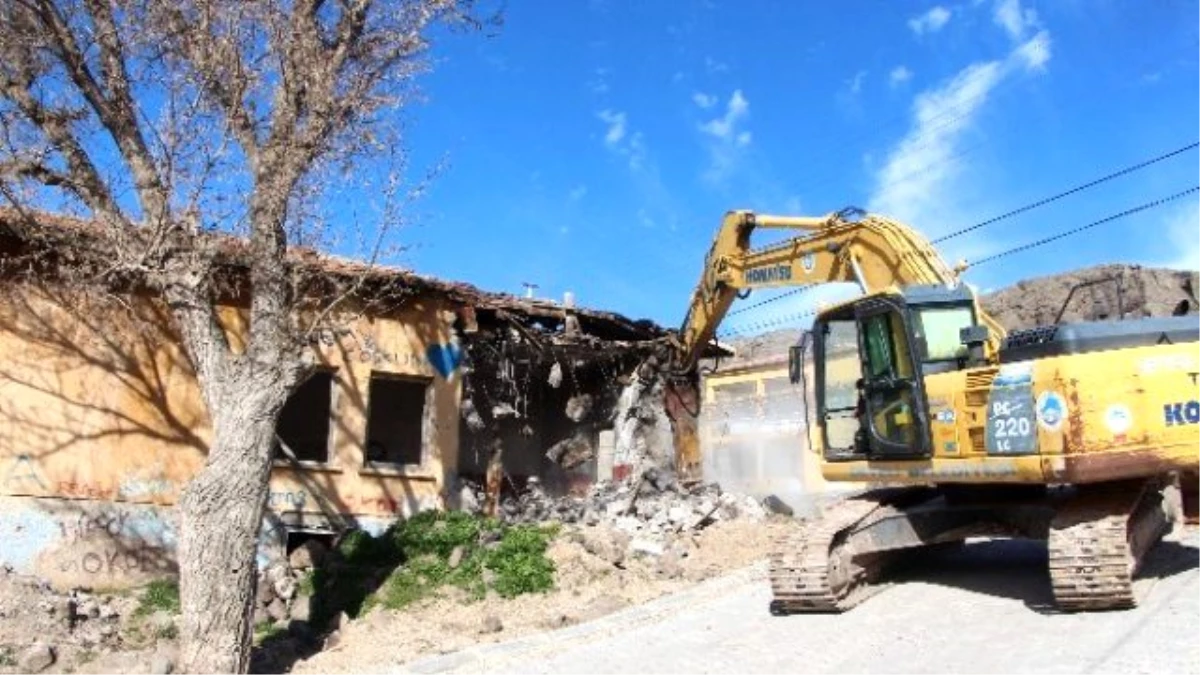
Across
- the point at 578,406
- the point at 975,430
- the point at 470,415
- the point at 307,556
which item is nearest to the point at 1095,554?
the point at 975,430

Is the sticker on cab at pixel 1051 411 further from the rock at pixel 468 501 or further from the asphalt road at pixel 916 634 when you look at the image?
the rock at pixel 468 501

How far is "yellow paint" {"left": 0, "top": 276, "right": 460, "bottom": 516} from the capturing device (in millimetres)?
11875

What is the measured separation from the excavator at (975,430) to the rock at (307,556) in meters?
5.91

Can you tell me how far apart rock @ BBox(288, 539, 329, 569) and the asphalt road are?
13.8 feet

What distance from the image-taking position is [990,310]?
73.7ft

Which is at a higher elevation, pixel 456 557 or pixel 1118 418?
pixel 1118 418

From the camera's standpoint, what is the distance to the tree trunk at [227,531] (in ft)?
28.8

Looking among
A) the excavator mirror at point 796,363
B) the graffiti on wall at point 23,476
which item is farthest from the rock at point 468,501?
the excavator mirror at point 796,363

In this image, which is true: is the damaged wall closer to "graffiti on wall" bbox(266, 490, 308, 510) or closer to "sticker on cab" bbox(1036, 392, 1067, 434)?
"graffiti on wall" bbox(266, 490, 308, 510)

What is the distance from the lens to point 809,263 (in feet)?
42.3

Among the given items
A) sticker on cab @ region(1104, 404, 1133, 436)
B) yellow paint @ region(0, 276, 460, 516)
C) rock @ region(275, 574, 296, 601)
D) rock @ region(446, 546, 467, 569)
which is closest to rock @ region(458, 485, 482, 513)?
yellow paint @ region(0, 276, 460, 516)

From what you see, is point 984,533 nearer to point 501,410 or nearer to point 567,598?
point 567,598

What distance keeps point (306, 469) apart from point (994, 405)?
337 inches

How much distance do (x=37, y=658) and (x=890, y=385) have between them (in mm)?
7951
